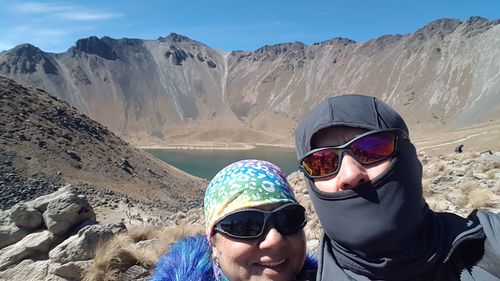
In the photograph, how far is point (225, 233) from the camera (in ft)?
6.59

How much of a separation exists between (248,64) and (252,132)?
71.4m

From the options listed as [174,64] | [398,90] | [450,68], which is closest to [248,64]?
[174,64]

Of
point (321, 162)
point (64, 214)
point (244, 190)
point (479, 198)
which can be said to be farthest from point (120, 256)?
point (479, 198)

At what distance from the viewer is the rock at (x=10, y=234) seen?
6449 mm

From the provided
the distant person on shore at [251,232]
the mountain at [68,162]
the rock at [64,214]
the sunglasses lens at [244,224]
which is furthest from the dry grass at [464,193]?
the mountain at [68,162]

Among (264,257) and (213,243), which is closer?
(264,257)

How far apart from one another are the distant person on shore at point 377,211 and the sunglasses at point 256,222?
21 centimetres

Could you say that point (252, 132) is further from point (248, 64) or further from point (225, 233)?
point (225, 233)

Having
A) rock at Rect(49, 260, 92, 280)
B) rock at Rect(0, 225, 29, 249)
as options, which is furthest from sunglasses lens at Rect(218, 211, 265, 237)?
rock at Rect(0, 225, 29, 249)

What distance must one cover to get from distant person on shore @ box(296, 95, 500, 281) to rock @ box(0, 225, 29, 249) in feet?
20.5

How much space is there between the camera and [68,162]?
26.5 meters

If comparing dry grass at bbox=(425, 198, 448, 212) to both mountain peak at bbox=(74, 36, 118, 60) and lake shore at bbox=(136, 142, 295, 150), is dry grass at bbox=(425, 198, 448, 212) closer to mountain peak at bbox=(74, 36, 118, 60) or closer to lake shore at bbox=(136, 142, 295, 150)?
lake shore at bbox=(136, 142, 295, 150)

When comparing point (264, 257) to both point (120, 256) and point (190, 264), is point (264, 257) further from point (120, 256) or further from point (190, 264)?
point (120, 256)

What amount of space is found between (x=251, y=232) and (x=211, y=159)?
83.2m
